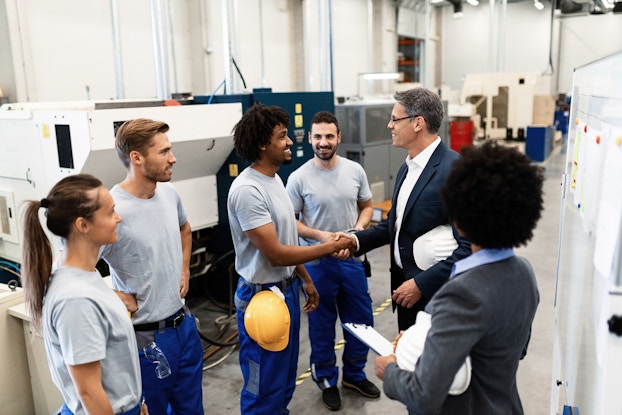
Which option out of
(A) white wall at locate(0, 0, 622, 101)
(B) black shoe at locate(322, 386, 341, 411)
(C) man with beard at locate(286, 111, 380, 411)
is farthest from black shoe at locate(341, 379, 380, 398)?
(A) white wall at locate(0, 0, 622, 101)

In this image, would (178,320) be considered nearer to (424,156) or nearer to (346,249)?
(346,249)

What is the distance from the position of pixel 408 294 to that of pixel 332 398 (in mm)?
1240

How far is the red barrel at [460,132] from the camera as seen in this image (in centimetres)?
947

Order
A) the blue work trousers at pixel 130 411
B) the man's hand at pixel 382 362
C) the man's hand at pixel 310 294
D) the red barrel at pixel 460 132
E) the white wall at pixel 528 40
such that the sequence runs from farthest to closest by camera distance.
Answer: the white wall at pixel 528 40
the red barrel at pixel 460 132
the man's hand at pixel 310 294
the blue work trousers at pixel 130 411
the man's hand at pixel 382 362

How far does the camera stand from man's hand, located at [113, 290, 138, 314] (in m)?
1.98

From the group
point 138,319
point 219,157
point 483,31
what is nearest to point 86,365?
point 138,319

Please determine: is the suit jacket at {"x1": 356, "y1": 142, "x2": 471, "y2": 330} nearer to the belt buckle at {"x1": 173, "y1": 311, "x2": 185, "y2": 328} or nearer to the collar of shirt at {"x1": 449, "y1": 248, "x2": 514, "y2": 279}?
the collar of shirt at {"x1": 449, "y1": 248, "x2": 514, "y2": 279}

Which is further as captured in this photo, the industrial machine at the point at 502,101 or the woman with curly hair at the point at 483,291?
the industrial machine at the point at 502,101

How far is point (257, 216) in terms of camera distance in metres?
2.21

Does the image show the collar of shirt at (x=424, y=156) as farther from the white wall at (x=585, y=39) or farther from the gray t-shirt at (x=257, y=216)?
the white wall at (x=585, y=39)

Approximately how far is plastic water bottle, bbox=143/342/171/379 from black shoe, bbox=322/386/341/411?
49.2 inches

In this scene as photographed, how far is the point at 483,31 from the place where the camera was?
51.1 feet

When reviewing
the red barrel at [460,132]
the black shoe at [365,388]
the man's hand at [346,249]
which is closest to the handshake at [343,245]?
the man's hand at [346,249]

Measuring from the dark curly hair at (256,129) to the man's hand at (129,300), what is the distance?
0.78 m
